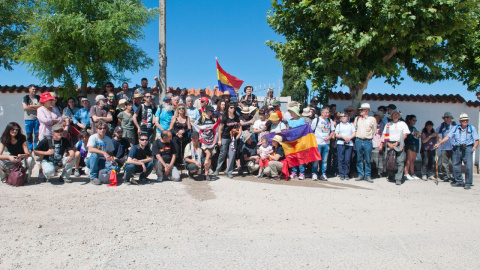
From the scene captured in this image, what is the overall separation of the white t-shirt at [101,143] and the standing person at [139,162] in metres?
0.52

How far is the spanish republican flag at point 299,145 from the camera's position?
9312mm

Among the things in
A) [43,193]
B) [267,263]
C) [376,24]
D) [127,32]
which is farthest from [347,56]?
[43,193]

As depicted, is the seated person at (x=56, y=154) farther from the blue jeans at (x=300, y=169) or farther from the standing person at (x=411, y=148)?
the standing person at (x=411, y=148)

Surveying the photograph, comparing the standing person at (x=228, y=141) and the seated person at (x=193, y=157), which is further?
the standing person at (x=228, y=141)

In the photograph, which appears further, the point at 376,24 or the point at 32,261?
the point at 376,24

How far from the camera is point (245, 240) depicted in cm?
481

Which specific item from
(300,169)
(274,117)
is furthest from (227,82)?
(300,169)

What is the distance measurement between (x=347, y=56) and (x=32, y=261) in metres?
8.52

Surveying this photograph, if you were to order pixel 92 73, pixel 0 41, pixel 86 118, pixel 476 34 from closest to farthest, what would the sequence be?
pixel 86 118 < pixel 92 73 < pixel 476 34 < pixel 0 41

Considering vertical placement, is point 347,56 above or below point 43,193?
above

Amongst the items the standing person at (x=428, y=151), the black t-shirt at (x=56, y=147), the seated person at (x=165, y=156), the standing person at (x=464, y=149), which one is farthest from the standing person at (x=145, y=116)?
the standing person at (x=464, y=149)

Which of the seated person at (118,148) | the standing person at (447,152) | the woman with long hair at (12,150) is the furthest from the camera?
the standing person at (447,152)

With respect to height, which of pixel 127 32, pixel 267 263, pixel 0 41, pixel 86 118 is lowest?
pixel 267 263

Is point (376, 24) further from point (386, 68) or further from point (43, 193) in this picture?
point (43, 193)
